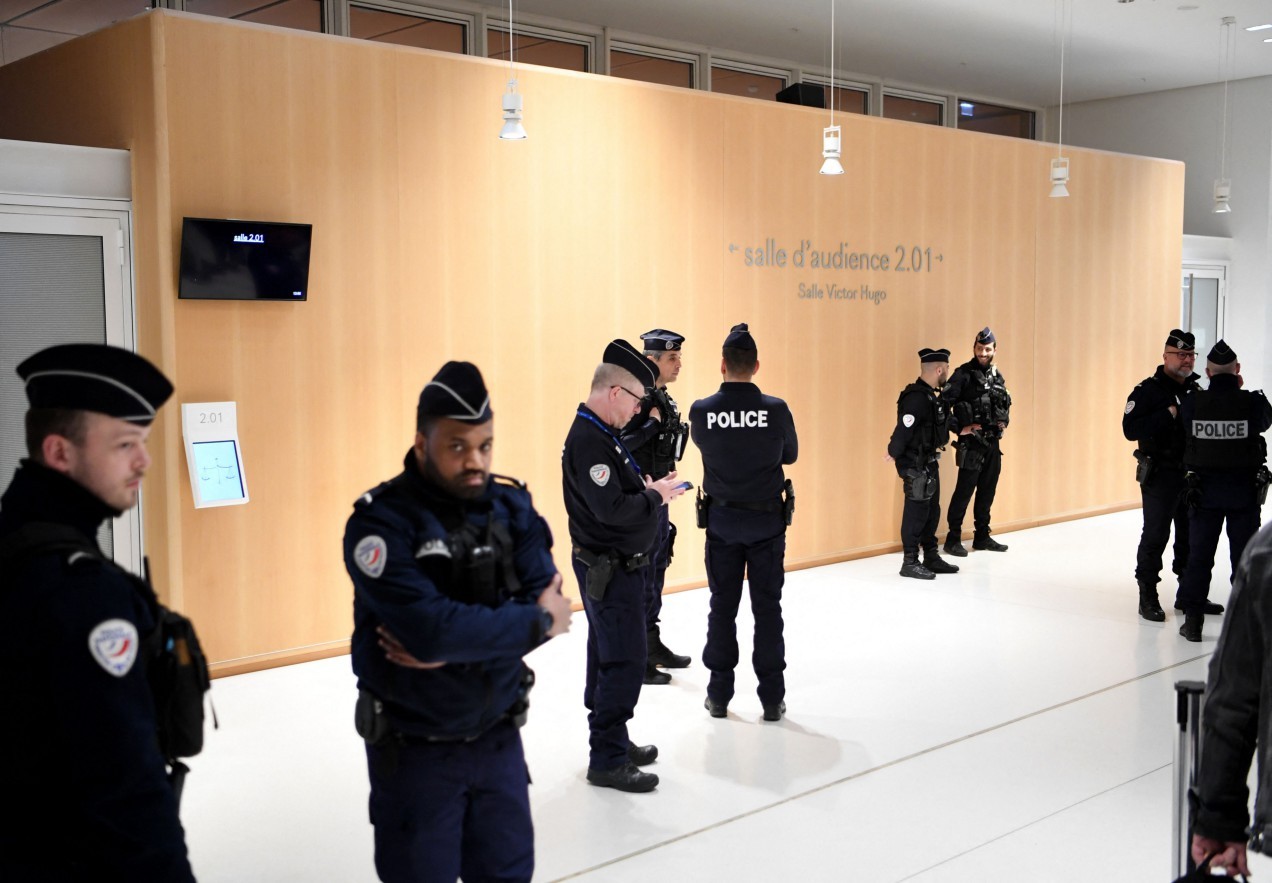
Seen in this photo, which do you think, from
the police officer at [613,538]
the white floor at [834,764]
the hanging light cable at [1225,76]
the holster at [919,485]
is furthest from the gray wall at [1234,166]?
the police officer at [613,538]

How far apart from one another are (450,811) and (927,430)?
250 inches

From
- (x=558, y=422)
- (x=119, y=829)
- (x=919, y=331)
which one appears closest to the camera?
(x=119, y=829)

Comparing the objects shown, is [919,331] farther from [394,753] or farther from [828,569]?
[394,753]

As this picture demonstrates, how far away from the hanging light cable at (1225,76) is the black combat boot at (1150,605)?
491 cm

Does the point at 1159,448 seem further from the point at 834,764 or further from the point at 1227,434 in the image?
the point at 834,764

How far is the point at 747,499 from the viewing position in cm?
504

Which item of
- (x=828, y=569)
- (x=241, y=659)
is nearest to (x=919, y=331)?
(x=828, y=569)

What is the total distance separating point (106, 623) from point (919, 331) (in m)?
8.03

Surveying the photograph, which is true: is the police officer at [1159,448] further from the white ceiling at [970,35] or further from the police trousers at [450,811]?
the police trousers at [450,811]

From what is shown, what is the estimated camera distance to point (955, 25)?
10.2 metres

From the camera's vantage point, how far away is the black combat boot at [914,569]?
8266 mm

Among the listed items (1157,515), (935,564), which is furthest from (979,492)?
(1157,515)

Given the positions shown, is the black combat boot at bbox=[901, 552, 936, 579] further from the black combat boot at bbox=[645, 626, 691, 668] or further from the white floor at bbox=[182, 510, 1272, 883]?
the black combat boot at bbox=[645, 626, 691, 668]

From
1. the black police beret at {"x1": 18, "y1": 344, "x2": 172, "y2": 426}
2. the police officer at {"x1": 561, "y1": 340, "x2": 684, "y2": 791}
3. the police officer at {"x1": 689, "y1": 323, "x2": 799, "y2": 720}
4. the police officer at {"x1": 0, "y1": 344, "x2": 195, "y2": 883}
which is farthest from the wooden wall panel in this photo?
the police officer at {"x1": 0, "y1": 344, "x2": 195, "y2": 883}
